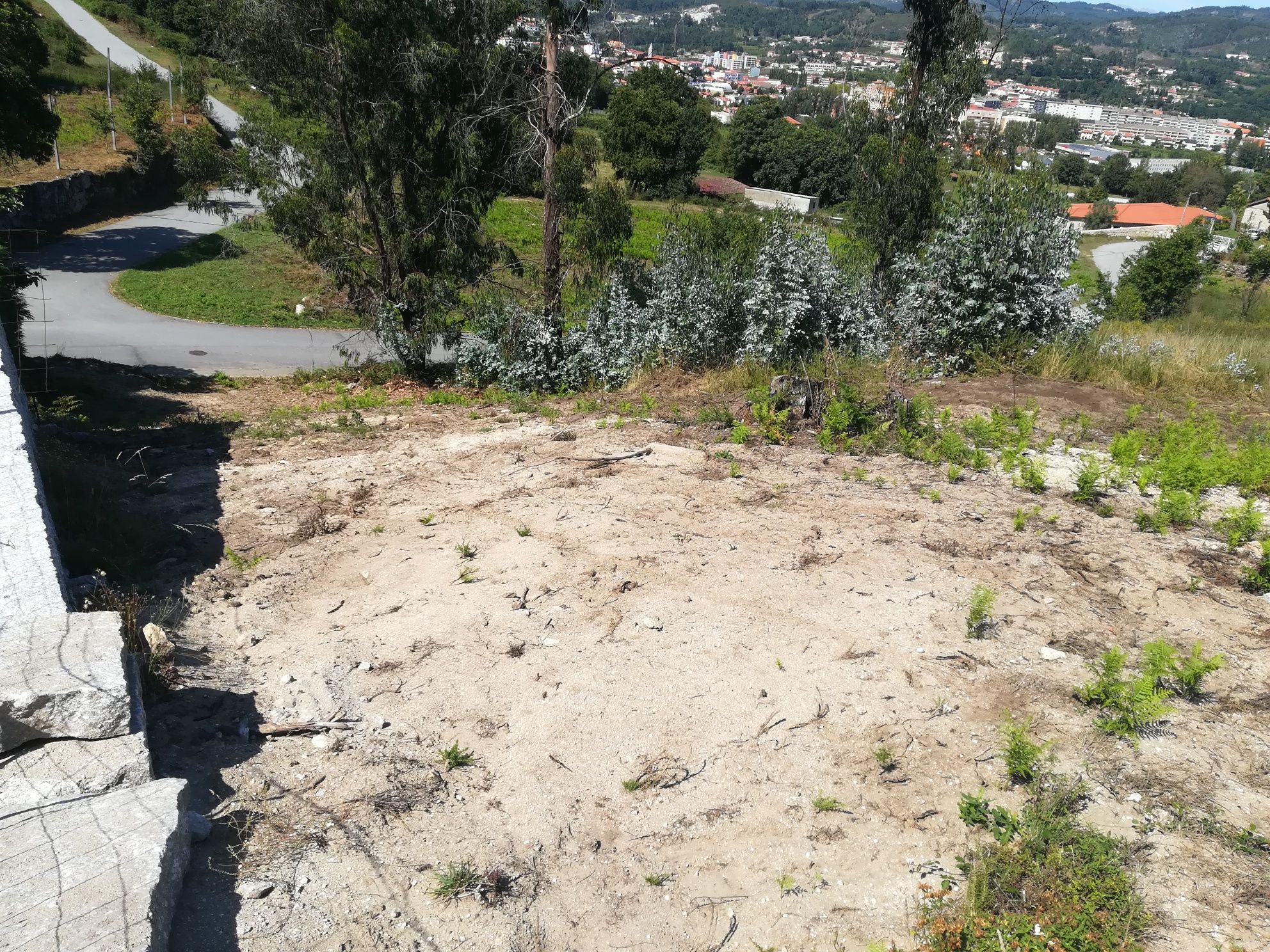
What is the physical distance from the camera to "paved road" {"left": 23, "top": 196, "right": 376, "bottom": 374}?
584 inches

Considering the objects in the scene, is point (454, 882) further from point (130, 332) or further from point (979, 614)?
point (130, 332)

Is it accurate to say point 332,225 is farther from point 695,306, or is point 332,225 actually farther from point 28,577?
point 28,577

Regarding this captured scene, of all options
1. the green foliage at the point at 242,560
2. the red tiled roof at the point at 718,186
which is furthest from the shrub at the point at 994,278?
the red tiled roof at the point at 718,186

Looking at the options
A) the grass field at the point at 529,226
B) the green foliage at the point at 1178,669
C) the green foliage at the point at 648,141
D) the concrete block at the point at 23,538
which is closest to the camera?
the concrete block at the point at 23,538

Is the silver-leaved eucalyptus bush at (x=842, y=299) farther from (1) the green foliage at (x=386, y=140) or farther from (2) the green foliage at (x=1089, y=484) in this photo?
(2) the green foliage at (x=1089, y=484)

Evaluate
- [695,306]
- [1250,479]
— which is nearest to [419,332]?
[695,306]

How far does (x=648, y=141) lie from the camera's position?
45.2 metres

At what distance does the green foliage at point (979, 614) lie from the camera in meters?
5.12

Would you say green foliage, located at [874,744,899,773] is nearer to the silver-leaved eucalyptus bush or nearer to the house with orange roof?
the silver-leaved eucalyptus bush

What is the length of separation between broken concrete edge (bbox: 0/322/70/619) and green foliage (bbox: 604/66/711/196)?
40353 mm

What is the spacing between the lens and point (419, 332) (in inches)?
501

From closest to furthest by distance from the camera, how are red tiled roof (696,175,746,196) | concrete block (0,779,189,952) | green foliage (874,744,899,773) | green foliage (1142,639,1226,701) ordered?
concrete block (0,779,189,952) < green foliage (874,744,899,773) < green foliage (1142,639,1226,701) < red tiled roof (696,175,746,196)

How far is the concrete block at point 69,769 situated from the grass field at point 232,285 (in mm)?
13668

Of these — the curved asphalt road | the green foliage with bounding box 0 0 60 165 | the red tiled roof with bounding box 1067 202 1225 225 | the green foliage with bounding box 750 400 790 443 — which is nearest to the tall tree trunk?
the curved asphalt road
